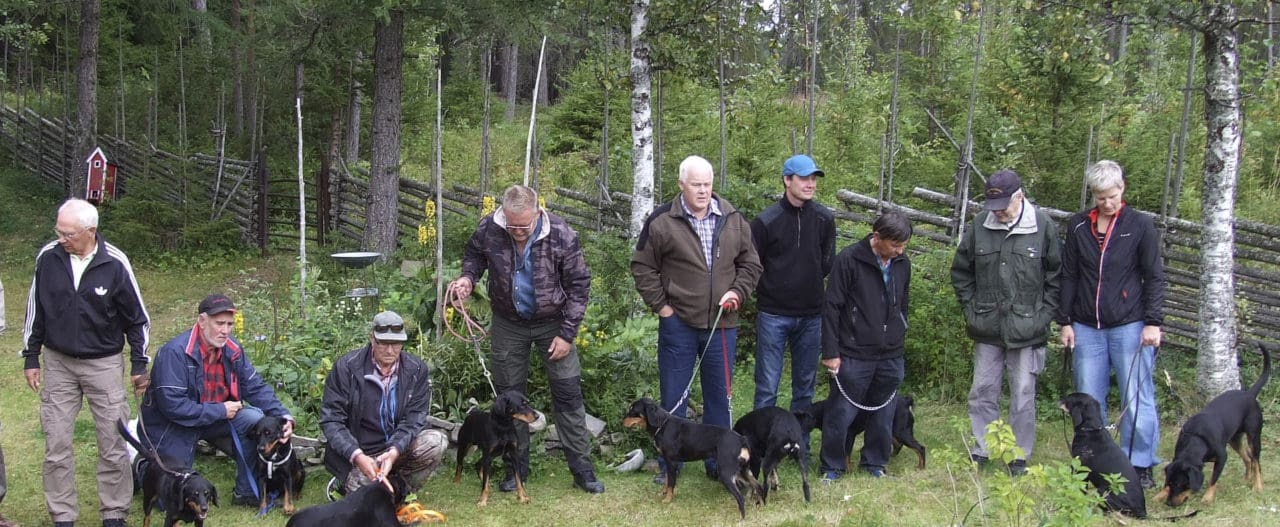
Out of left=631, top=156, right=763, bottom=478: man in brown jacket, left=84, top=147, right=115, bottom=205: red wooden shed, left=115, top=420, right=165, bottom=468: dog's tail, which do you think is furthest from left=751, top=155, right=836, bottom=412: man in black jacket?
left=84, top=147, right=115, bottom=205: red wooden shed

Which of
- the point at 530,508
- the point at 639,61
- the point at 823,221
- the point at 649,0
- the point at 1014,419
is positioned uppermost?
the point at 649,0

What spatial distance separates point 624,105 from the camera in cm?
1390

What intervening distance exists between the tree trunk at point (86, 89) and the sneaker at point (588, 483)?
11.6 m

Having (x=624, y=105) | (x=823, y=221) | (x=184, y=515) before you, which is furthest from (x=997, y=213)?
(x=624, y=105)

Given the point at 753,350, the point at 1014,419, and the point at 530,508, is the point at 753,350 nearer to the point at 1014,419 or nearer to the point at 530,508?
the point at 1014,419

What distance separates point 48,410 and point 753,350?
4.80 meters

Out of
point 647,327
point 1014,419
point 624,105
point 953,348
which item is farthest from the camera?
point 624,105

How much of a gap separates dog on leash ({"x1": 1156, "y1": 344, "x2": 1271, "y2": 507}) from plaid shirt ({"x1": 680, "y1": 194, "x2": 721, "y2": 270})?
2517mm

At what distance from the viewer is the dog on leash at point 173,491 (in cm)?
444

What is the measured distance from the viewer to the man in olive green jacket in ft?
17.0

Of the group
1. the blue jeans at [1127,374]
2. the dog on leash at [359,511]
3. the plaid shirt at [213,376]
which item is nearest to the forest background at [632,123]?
the plaid shirt at [213,376]

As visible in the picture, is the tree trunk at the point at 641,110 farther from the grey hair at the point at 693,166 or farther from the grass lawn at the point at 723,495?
the grey hair at the point at 693,166

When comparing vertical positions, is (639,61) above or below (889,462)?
above

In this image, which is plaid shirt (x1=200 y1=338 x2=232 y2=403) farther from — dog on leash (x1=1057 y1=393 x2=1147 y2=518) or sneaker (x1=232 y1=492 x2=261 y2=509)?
dog on leash (x1=1057 y1=393 x2=1147 y2=518)
